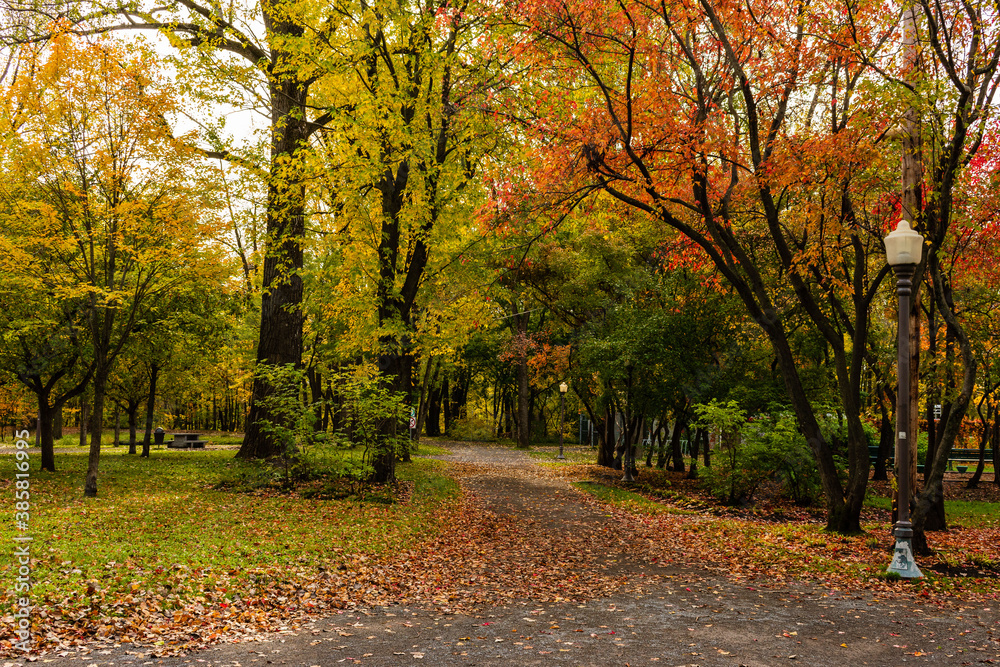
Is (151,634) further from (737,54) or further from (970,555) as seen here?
(737,54)

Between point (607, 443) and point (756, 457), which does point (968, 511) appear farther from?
point (607, 443)

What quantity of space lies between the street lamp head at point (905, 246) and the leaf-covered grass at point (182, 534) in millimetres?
7578

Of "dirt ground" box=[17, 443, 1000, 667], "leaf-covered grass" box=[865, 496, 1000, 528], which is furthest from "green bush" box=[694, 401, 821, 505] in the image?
"dirt ground" box=[17, 443, 1000, 667]

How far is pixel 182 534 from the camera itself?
29.2ft

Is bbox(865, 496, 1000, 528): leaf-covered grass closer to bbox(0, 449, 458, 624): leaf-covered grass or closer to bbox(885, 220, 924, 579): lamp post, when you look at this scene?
bbox(885, 220, 924, 579): lamp post

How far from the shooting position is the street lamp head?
8.12 metres

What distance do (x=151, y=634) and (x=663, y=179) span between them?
9108mm

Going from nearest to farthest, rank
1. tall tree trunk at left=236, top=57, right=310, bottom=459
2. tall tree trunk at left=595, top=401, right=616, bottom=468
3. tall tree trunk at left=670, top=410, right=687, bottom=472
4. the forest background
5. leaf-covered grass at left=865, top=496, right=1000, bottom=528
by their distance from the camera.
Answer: the forest background
leaf-covered grass at left=865, top=496, right=1000, bottom=528
tall tree trunk at left=236, top=57, right=310, bottom=459
tall tree trunk at left=670, top=410, right=687, bottom=472
tall tree trunk at left=595, top=401, right=616, bottom=468

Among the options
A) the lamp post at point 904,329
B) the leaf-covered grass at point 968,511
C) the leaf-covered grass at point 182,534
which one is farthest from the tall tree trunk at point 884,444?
the leaf-covered grass at point 182,534

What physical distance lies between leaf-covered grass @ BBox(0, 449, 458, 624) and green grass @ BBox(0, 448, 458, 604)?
1cm

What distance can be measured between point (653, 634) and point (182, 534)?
6304 millimetres

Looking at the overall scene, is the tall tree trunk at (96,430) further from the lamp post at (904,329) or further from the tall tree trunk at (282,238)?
the lamp post at (904,329)

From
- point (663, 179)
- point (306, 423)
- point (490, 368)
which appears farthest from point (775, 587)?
point (490, 368)

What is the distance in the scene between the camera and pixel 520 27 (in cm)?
1055
